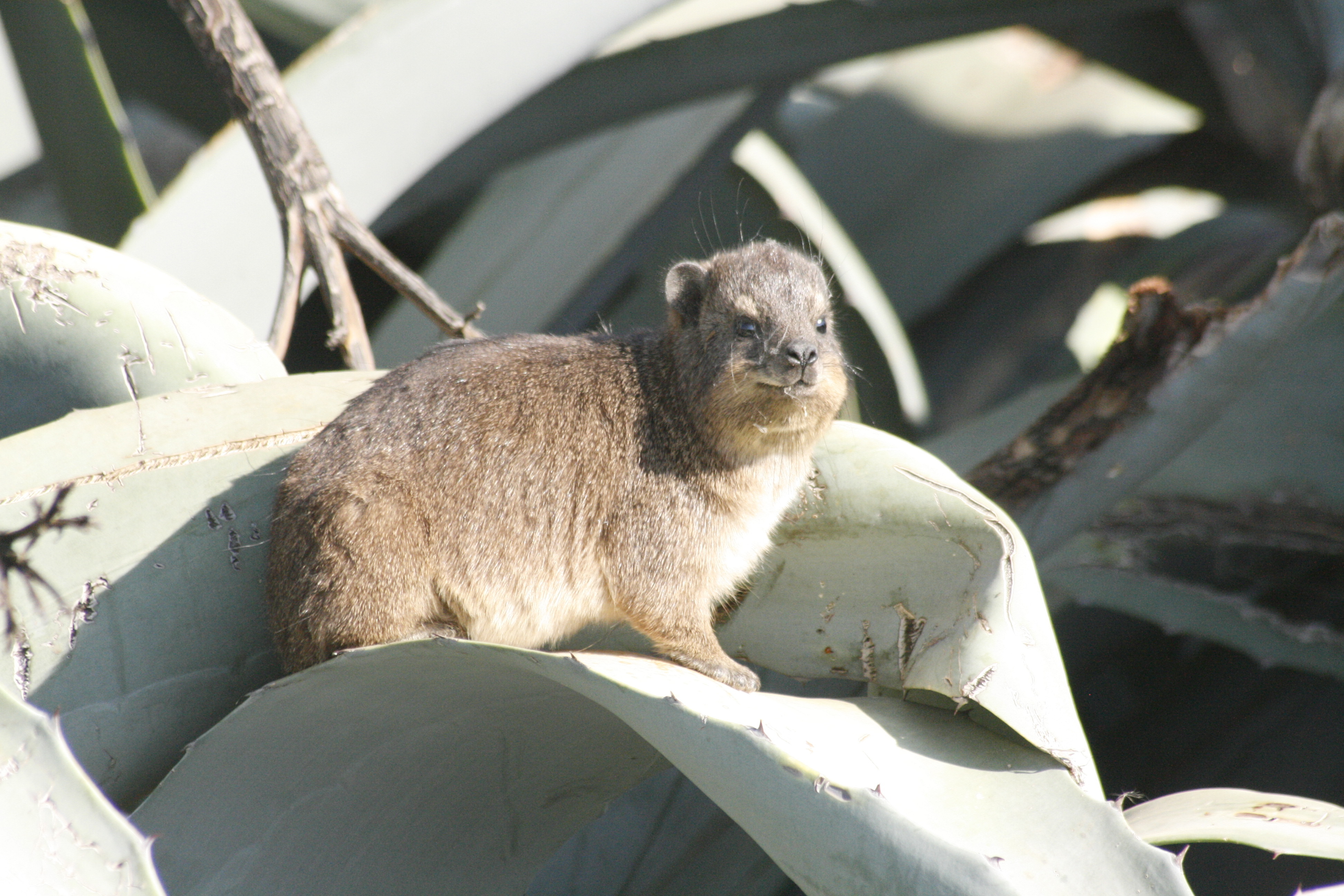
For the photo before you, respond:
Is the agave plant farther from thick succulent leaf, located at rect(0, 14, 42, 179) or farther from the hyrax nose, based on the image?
thick succulent leaf, located at rect(0, 14, 42, 179)

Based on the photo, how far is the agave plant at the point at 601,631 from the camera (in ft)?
4.77

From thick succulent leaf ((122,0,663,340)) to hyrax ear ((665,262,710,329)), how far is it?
0.82 metres

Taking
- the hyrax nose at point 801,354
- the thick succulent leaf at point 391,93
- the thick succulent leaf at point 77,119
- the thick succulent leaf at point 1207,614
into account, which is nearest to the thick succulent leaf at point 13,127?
the thick succulent leaf at point 77,119

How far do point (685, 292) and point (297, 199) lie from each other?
1004 mm

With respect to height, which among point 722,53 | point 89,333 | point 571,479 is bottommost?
point 571,479

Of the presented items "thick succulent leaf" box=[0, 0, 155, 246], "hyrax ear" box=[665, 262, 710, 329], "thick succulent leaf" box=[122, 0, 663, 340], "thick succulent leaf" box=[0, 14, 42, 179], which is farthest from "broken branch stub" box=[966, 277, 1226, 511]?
"thick succulent leaf" box=[0, 14, 42, 179]

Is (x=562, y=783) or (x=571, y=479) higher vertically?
(x=571, y=479)

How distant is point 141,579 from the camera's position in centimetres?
191

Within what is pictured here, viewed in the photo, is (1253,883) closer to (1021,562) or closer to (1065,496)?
(1065,496)

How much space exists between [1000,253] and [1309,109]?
4.64 ft

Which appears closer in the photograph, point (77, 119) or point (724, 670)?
point (724, 670)

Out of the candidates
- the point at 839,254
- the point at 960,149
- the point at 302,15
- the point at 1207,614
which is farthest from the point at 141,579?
the point at 960,149

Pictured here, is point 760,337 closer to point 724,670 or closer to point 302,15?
point 724,670

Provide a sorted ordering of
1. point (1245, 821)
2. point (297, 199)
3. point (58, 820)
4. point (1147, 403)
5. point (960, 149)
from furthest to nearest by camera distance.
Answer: point (960, 149)
point (297, 199)
point (1147, 403)
point (1245, 821)
point (58, 820)
